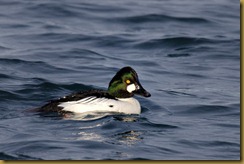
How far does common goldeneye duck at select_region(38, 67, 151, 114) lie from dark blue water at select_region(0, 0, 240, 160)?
0.82 feet

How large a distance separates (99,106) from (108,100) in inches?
9.7

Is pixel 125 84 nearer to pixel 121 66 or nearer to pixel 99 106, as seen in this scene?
pixel 99 106

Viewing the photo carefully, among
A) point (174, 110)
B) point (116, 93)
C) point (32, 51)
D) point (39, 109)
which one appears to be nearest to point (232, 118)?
point (174, 110)

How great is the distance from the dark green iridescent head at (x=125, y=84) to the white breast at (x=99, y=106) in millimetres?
223

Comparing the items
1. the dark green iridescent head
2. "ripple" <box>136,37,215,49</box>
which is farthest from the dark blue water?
the dark green iridescent head

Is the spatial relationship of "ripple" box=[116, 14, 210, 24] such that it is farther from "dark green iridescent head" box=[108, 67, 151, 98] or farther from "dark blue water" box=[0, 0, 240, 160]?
"dark green iridescent head" box=[108, 67, 151, 98]

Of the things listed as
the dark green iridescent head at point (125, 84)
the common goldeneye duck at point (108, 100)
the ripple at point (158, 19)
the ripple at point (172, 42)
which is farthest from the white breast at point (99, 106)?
the ripple at point (158, 19)

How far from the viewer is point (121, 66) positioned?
17562mm

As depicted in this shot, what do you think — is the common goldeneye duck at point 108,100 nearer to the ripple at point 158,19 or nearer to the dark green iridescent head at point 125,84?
the dark green iridescent head at point 125,84

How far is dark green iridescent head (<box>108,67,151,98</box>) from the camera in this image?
1342 centimetres

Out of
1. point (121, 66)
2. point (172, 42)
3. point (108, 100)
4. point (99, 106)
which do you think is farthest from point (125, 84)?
point (172, 42)

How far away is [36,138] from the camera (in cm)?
1129

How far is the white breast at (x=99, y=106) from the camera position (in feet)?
42.1

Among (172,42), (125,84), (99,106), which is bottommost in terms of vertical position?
(99,106)
